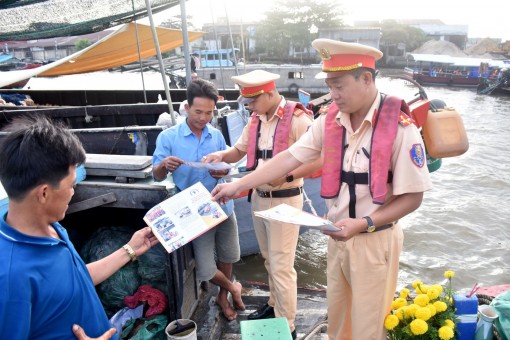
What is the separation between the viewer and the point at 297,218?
6.91ft

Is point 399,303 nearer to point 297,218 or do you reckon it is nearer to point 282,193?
point 297,218

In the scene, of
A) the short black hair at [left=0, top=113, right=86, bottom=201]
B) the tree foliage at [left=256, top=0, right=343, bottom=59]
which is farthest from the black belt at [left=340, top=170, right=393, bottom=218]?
the tree foliage at [left=256, top=0, right=343, bottom=59]

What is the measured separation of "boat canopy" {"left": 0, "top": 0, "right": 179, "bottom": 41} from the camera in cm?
609

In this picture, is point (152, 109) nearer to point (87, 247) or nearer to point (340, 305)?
point (87, 247)

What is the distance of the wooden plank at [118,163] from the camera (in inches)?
115

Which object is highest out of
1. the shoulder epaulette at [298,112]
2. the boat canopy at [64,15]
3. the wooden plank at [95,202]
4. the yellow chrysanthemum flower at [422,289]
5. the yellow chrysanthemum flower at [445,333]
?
the boat canopy at [64,15]

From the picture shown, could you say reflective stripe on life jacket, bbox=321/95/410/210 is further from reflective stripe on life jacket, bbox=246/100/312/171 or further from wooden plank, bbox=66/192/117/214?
wooden plank, bbox=66/192/117/214

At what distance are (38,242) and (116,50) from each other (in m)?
9.05

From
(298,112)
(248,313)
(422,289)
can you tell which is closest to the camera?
(422,289)

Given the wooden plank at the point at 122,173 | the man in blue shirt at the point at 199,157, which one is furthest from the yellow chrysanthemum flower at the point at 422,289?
the wooden plank at the point at 122,173

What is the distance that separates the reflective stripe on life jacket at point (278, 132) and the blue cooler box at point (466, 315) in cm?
173

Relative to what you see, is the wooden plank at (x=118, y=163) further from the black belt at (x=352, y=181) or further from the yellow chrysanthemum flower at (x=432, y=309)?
the yellow chrysanthemum flower at (x=432, y=309)

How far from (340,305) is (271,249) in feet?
2.62

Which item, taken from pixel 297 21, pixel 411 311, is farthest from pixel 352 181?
pixel 297 21
